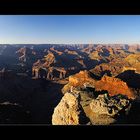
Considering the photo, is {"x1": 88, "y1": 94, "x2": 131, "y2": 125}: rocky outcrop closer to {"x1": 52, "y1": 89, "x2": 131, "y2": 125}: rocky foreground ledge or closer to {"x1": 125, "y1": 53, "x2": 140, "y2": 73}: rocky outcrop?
{"x1": 52, "y1": 89, "x2": 131, "y2": 125}: rocky foreground ledge

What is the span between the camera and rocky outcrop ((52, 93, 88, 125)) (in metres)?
17.5

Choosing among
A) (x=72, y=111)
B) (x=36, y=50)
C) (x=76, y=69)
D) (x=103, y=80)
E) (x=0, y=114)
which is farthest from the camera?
(x=36, y=50)

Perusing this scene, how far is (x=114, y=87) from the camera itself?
25766 mm

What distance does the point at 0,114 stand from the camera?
2034 centimetres

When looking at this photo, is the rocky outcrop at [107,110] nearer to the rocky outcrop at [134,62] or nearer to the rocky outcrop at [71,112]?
the rocky outcrop at [71,112]

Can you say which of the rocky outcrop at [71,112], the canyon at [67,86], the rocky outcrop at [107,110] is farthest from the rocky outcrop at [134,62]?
the rocky outcrop at [71,112]

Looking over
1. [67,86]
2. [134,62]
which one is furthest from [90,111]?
[134,62]

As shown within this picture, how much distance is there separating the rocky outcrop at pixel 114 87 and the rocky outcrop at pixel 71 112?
678 centimetres

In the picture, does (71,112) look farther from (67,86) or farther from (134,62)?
(134,62)

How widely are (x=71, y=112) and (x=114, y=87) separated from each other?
9.11 meters
